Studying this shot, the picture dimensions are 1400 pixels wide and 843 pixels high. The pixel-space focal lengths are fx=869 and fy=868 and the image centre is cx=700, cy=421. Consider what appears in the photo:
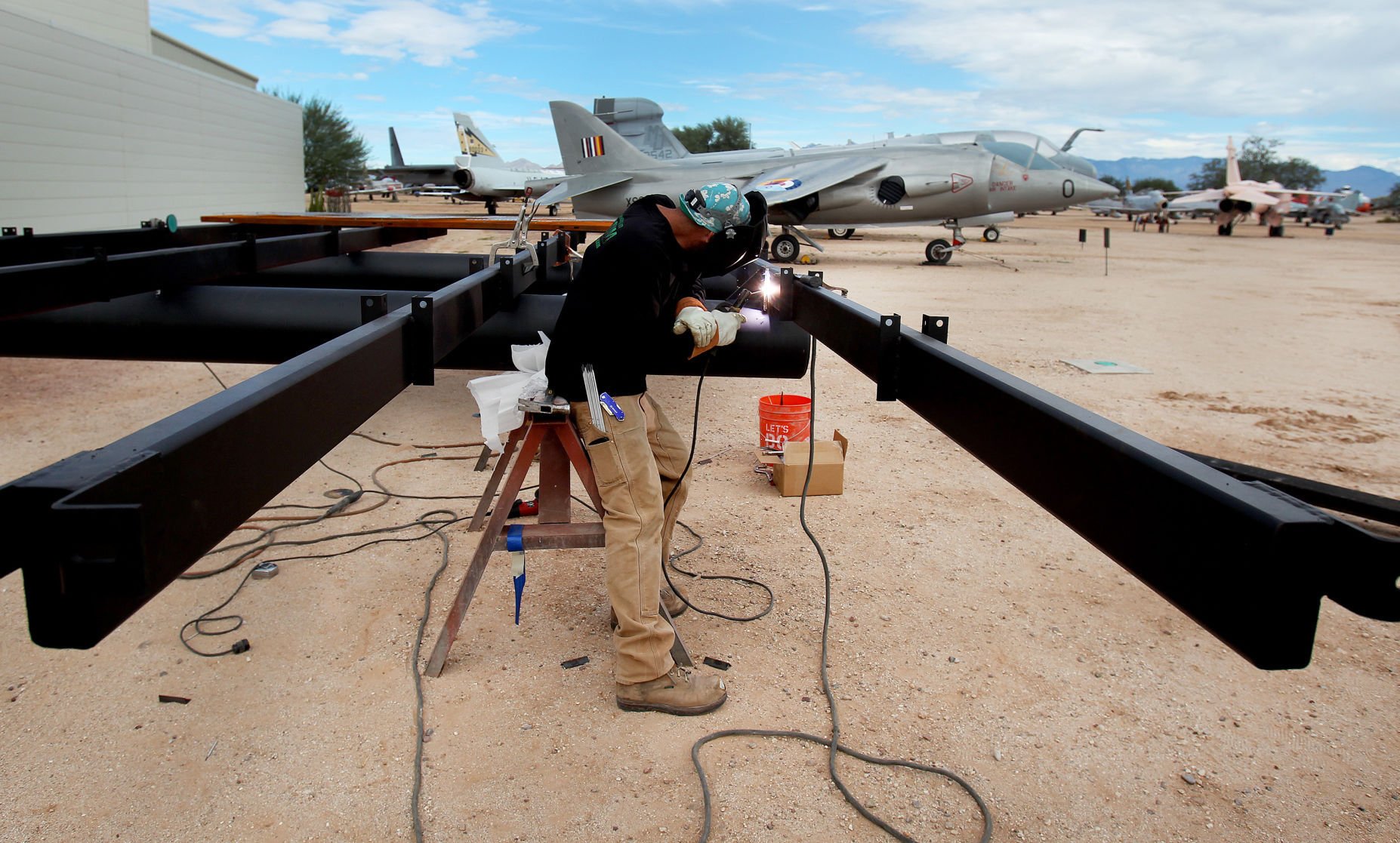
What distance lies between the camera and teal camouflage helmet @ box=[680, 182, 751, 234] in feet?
9.82

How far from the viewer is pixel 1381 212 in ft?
279

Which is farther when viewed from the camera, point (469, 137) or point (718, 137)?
point (718, 137)

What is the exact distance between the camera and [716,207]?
299 centimetres

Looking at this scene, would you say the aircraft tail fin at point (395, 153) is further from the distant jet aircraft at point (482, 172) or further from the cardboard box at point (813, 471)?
the cardboard box at point (813, 471)

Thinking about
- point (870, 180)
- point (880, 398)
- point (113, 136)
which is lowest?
point (880, 398)

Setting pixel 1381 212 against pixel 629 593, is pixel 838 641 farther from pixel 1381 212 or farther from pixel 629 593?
pixel 1381 212

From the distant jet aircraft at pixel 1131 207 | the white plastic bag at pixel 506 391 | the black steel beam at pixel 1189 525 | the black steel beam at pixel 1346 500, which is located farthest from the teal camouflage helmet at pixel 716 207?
the distant jet aircraft at pixel 1131 207

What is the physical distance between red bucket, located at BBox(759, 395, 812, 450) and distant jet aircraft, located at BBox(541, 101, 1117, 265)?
13785 mm

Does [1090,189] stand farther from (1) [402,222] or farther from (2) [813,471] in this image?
(2) [813,471]

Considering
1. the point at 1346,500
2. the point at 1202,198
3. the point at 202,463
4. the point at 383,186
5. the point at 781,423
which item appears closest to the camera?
the point at 202,463

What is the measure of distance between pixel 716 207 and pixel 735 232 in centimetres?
13

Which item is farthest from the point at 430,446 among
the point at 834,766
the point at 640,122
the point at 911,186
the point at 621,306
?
the point at 640,122

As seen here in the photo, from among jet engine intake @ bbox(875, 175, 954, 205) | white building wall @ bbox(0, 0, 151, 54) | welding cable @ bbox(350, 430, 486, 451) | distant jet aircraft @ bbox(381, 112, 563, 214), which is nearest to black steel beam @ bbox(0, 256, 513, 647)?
welding cable @ bbox(350, 430, 486, 451)

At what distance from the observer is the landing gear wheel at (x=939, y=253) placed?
2106 centimetres
